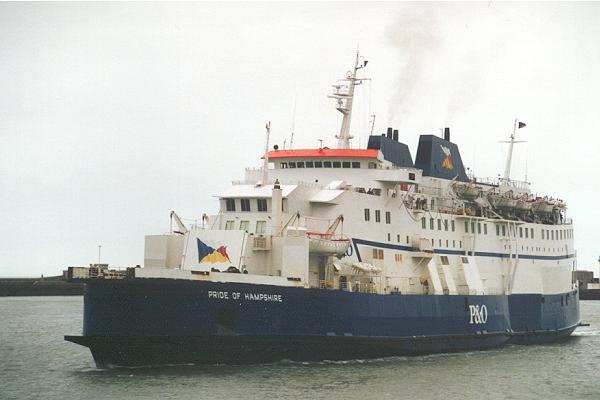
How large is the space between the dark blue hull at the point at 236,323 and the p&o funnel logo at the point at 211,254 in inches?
60.0

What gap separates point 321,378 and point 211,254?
4.58 metres

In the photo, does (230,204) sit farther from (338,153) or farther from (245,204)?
(338,153)

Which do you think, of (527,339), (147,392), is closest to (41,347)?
(147,392)

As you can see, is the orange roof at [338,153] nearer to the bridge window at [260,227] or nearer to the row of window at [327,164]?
the row of window at [327,164]

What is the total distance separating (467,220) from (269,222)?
10.3 metres

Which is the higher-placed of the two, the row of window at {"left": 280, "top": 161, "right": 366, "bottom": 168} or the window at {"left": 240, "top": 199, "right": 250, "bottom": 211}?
the row of window at {"left": 280, "top": 161, "right": 366, "bottom": 168}

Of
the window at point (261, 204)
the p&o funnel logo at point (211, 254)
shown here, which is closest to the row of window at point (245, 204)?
the window at point (261, 204)

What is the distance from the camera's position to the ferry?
2530cm

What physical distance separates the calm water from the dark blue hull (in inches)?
15.8

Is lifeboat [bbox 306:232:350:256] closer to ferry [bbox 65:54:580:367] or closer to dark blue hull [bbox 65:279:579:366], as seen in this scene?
ferry [bbox 65:54:580:367]

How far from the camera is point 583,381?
28.5m

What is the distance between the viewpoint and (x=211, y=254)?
2708 cm

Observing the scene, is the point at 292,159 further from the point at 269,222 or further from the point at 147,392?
the point at 147,392

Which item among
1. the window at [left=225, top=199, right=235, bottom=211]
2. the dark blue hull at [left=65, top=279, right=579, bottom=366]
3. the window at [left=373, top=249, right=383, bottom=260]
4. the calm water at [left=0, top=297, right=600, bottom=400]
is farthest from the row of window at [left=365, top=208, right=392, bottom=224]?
the calm water at [left=0, top=297, right=600, bottom=400]
